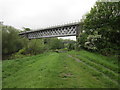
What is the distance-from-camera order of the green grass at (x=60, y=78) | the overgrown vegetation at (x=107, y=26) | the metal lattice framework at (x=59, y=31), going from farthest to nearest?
1. the metal lattice framework at (x=59, y=31)
2. the overgrown vegetation at (x=107, y=26)
3. the green grass at (x=60, y=78)

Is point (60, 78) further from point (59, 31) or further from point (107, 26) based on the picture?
point (59, 31)

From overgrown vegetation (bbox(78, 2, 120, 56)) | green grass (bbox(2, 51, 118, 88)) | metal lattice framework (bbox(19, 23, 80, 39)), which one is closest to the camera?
green grass (bbox(2, 51, 118, 88))

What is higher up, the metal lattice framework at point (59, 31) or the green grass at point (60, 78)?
the metal lattice framework at point (59, 31)

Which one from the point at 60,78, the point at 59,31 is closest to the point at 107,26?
the point at 60,78

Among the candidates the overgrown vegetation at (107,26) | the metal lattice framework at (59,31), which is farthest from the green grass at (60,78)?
the metal lattice framework at (59,31)

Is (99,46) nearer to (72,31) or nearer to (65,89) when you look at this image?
(65,89)

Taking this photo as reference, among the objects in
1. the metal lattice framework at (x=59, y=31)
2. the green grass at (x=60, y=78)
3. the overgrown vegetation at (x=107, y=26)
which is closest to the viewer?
the green grass at (x=60, y=78)

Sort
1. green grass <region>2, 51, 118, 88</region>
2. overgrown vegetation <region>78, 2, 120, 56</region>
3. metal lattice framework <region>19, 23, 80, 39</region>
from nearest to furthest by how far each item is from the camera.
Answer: green grass <region>2, 51, 118, 88</region>, overgrown vegetation <region>78, 2, 120, 56</region>, metal lattice framework <region>19, 23, 80, 39</region>

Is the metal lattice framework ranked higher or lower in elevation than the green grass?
higher

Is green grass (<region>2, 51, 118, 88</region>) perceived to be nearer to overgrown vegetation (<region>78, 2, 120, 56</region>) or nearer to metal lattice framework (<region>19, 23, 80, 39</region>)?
overgrown vegetation (<region>78, 2, 120, 56</region>)

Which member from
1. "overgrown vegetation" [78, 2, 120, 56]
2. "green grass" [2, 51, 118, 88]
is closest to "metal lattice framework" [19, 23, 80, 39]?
"overgrown vegetation" [78, 2, 120, 56]

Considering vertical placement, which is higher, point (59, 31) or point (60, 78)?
point (59, 31)

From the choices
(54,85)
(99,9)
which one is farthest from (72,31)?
(54,85)

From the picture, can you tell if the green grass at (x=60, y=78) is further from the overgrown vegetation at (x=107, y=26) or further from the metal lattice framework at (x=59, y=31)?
the metal lattice framework at (x=59, y=31)
